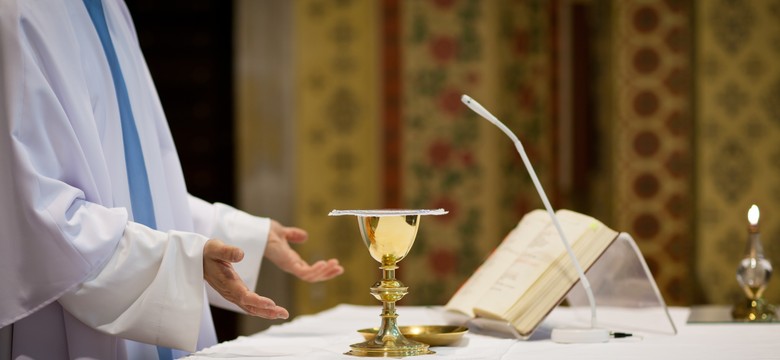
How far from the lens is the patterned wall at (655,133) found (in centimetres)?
536

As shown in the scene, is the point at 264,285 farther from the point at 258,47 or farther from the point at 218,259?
the point at 218,259

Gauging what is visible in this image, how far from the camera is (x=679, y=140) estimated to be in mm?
5418

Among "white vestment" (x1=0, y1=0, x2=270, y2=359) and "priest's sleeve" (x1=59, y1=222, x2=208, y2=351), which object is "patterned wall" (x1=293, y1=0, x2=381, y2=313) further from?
"priest's sleeve" (x1=59, y1=222, x2=208, y2=351)

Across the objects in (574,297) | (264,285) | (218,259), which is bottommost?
(264,285)

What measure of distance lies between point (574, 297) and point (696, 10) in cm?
301

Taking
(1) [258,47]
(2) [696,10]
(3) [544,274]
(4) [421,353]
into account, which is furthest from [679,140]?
(4) [421,353]

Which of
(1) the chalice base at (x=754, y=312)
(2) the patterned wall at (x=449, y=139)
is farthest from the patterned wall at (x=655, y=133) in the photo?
(1) the chalice base at (x=754, y=312)

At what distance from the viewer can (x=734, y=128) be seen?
16.7 ft

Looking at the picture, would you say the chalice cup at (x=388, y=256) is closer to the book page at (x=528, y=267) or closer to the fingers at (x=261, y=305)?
the fingers at (x=261, y=305)

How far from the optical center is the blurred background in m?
5.11

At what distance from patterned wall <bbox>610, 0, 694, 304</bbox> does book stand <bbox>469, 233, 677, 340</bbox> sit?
3023mm

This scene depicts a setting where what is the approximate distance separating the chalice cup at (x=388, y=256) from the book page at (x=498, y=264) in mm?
405

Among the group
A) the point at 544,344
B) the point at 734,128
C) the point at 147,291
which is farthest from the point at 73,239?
the point at 734,128

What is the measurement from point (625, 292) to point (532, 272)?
0.31m
